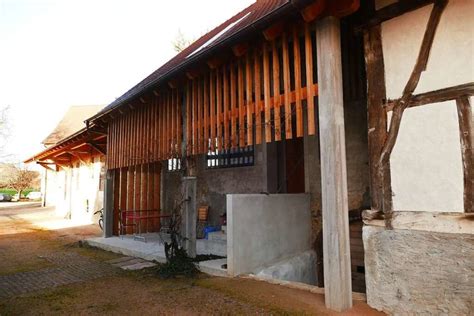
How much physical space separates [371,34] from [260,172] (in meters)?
4.72

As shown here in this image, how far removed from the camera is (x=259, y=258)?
5758 mm

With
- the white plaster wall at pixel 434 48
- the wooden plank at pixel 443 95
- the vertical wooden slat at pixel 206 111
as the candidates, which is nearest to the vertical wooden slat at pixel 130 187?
the vertical wooden slat at pixel 206 111

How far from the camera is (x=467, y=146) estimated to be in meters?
3.20

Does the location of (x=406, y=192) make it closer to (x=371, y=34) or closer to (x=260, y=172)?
(x=371, y=34)

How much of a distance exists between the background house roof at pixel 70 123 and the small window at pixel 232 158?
2051cm

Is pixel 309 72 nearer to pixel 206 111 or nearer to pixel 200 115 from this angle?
pixel 206 111

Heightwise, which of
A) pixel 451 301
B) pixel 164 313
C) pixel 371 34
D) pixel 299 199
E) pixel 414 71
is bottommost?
pixel 164 313

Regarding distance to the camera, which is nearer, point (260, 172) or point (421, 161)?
point (421, 161)

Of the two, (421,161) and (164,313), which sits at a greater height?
(421,161)

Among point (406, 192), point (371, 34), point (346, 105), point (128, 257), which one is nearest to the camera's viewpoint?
point (406, 192)

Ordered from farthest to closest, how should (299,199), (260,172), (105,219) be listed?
1. (105,219)
2. (260,172)
3. (299,199)

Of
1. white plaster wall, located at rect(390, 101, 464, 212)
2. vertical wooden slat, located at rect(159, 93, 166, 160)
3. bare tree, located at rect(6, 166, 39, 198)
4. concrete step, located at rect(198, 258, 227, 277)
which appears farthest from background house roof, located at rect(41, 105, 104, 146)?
white plaster wall, located at rect(390, 101, 464, 212)

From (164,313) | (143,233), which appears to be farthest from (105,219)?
(164,313)

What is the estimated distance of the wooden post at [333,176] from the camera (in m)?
3.76
